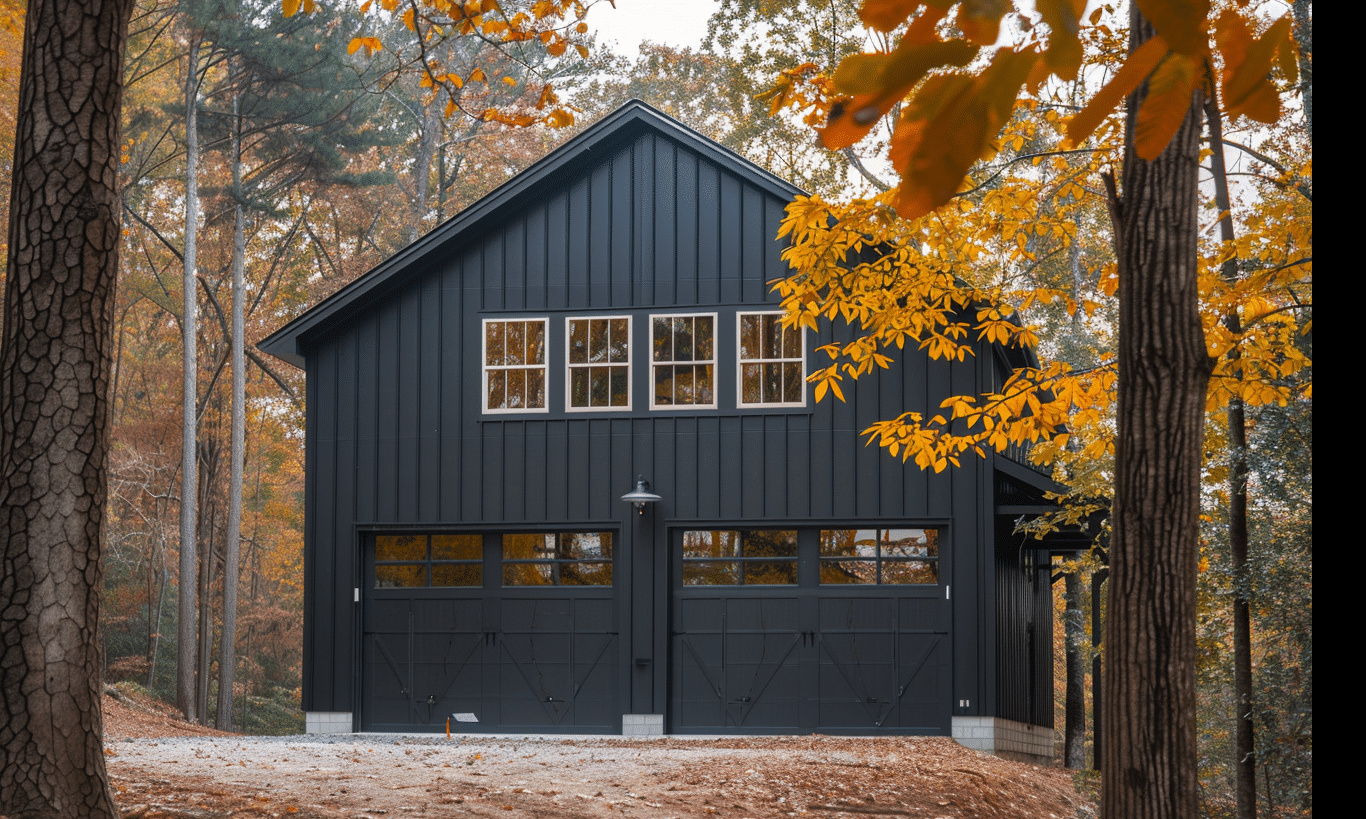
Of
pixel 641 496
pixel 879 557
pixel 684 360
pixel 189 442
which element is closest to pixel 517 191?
pixel 684 360

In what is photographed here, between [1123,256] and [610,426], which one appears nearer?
[1123,256]

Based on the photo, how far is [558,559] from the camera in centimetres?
1421

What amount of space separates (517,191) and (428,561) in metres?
4.80

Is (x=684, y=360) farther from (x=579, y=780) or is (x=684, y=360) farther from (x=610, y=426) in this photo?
(x=579, y=780)

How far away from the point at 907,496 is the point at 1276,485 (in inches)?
216

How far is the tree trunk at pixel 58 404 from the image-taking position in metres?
4.44

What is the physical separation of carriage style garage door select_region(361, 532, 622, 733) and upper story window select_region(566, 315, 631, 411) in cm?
168

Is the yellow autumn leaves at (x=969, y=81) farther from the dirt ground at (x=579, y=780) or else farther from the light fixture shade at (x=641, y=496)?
the light fixture shade at (x=641, y=496)

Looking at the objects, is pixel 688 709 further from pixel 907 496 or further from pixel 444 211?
pixel 444 211

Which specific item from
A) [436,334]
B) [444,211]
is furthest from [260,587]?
[436,334]

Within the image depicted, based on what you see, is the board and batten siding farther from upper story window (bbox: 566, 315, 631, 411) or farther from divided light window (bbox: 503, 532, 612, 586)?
divided light window (bbox: 503, 532, 612, 586)

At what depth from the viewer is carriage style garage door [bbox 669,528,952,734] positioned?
44.0 ft

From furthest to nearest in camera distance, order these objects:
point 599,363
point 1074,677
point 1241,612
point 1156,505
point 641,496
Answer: point 1074,677 < point 599,363 < point 641,496 < point 1241,612 < point 1156,505

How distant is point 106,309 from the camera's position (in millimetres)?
4805
